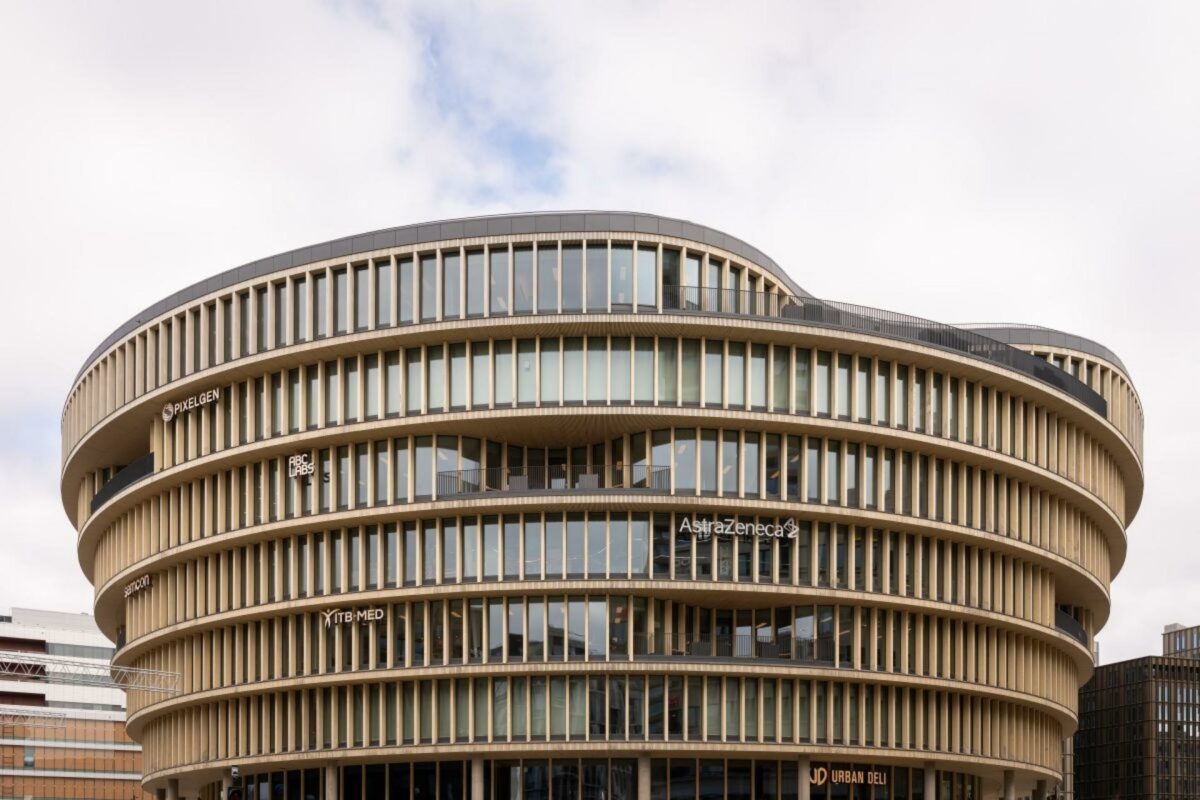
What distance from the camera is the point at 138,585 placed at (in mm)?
77250

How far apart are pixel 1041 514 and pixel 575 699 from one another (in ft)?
89.4

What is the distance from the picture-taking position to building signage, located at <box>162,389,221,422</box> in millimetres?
71812

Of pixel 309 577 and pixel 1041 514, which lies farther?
pixel 1041 514

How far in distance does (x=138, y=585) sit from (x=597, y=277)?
31332mm

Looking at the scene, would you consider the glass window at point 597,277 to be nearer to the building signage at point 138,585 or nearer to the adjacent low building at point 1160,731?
the building signage at point 138,585

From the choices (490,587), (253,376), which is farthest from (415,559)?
(253,376)

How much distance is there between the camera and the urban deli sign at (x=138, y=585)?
76.4 m

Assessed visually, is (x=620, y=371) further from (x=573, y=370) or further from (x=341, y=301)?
Answer: (x=341, y=301)

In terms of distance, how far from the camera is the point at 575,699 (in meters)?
64.1

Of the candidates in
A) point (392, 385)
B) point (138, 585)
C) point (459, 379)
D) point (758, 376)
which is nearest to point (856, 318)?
point (758, 376)

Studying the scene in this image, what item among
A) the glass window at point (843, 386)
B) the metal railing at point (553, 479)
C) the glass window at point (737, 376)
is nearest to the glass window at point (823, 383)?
the glass window at point (843, 386)

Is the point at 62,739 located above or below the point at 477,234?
below

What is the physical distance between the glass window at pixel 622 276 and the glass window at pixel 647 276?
1.13 ft

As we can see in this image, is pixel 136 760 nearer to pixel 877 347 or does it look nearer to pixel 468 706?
pixel 468 706
